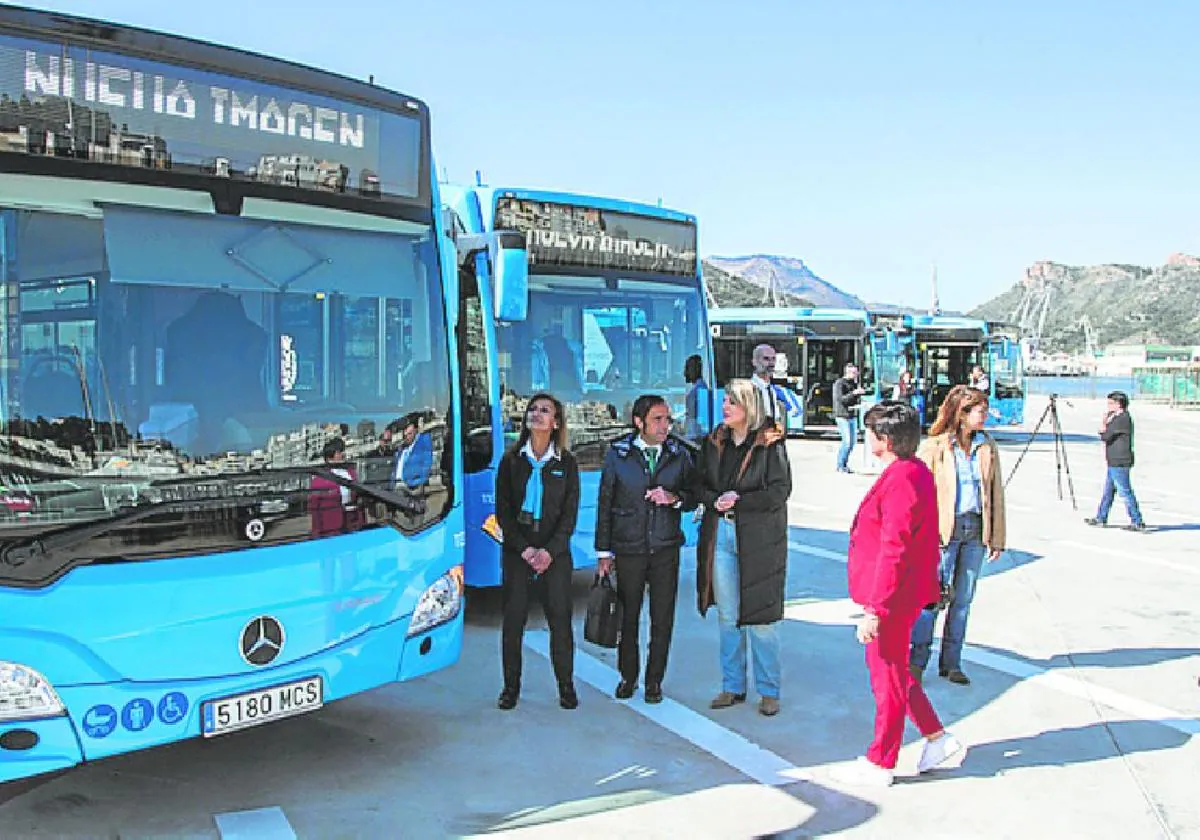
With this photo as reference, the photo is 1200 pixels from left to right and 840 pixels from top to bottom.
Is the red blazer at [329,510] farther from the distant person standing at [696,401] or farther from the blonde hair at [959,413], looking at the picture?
the distant person standing at [696,401]

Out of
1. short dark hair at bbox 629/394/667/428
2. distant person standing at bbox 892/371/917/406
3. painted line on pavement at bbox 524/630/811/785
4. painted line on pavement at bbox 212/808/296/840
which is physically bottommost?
painted line on pavement at bbox 524/630/811/785

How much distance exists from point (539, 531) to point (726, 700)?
1490 mm

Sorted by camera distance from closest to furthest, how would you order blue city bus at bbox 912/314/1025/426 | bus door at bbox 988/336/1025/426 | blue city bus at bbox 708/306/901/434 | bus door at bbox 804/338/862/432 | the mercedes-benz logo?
the mercedes-benz logo < blue city bus at bbox 708/306/901/434 < bus door at bbox 804/338/862/432 < bus door at bbox 988/336/1025/426 < blue city bus at bbox 912/314/1025/426

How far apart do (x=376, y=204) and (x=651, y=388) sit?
398cm

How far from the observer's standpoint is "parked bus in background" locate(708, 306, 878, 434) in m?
28.5

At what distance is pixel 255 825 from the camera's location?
4.77 meters

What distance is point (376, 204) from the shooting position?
5.48 m

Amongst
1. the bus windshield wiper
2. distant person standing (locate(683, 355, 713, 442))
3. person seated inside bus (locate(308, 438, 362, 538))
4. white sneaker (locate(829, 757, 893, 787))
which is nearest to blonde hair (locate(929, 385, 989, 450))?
white sneaker (locate(829, 757, 893, 787))

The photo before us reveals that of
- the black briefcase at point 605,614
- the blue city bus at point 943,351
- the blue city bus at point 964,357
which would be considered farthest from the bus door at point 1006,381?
the black briefcase at point 605,614

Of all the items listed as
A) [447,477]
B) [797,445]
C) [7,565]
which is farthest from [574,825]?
[797,445]

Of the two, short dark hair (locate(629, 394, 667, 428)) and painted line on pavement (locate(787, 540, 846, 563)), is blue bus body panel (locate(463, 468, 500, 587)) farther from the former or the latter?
painted line on pavement (locate(787, 540, 846, 563))

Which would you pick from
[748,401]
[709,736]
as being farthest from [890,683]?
[748,401]

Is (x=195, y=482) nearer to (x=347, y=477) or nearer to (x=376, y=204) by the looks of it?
(x=347, y=477)

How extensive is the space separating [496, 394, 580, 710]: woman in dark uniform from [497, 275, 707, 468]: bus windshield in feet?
5.01
